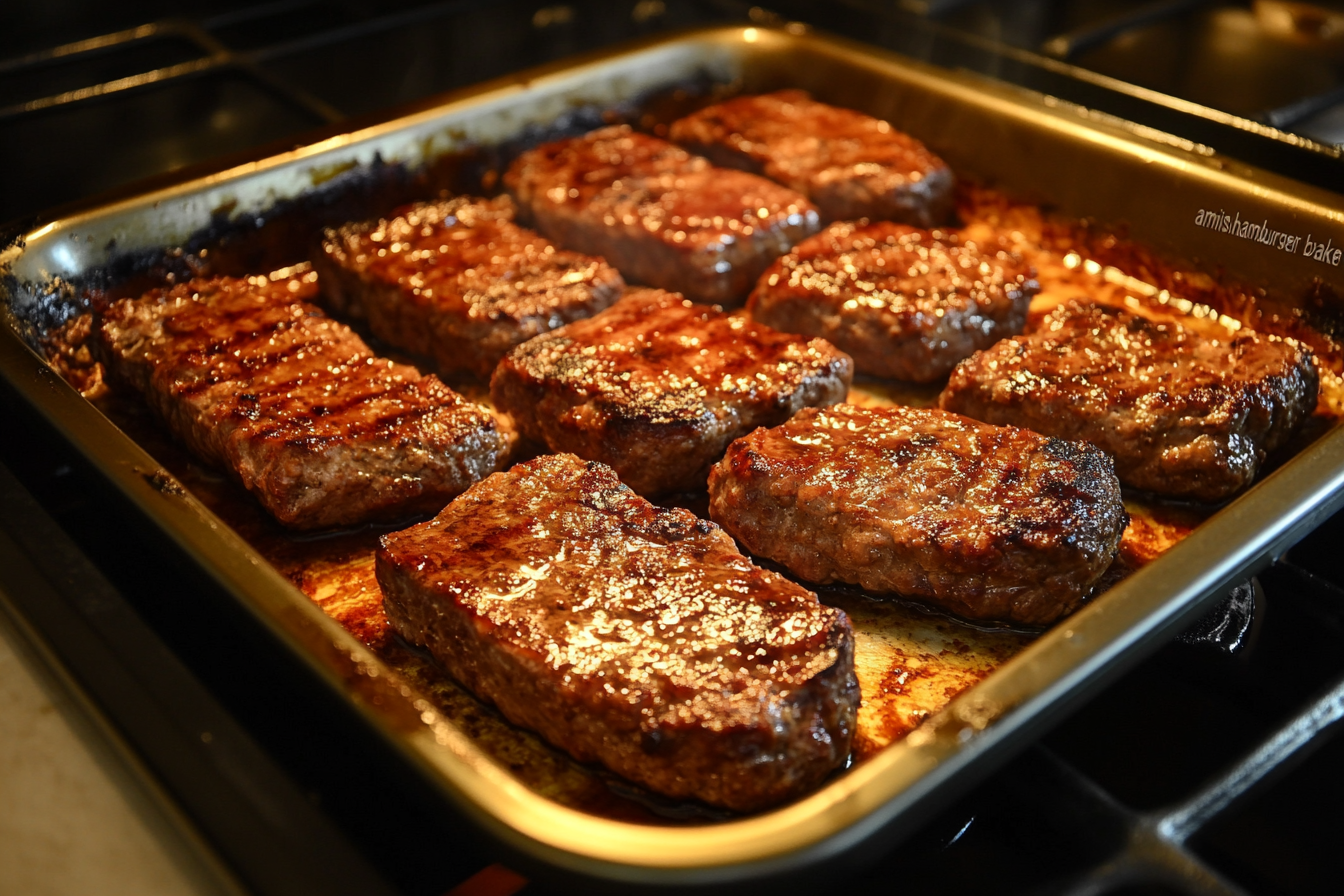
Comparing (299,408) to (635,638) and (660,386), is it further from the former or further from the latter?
(635,638)

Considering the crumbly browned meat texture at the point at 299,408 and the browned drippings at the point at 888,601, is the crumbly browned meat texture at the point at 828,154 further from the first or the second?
the crumbly browned meat texture at the point at 299,408

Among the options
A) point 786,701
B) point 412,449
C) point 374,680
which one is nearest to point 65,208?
point 412,449

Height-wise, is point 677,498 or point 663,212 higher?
point 663,212

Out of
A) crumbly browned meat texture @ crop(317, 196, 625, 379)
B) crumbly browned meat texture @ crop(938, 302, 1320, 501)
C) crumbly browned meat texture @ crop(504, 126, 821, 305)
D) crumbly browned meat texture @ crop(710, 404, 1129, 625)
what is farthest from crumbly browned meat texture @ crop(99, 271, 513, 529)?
crumbly browned meat texture @ crop(938, 302, 1320, 501)

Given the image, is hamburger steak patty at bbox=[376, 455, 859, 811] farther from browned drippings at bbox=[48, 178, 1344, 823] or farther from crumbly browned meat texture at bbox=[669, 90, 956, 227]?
crumbly browned meat texture at bbox=[669, 90, 956, 227]

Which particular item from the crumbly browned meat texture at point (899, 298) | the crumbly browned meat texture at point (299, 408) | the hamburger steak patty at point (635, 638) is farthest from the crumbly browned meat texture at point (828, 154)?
the hamburger steak patty at point (635, 638)

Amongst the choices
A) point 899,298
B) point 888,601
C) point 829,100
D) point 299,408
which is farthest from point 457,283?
point 829,100

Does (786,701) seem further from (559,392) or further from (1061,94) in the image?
(1061,94)
